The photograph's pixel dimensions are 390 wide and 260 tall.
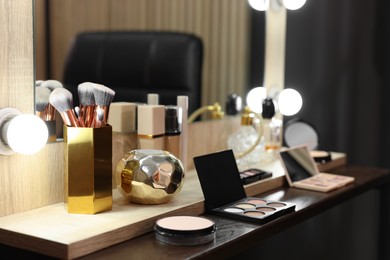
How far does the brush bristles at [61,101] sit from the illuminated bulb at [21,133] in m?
0.05

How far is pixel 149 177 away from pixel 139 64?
0.44 metres

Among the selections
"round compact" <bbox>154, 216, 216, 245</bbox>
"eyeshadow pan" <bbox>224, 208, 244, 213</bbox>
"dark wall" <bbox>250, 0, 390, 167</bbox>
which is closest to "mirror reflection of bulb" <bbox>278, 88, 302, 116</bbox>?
"dark wall" <bbox>250, 0, 390, 167</bbox>

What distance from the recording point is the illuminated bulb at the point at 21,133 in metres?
1.13

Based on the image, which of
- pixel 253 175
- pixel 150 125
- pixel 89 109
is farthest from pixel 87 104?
pixel 253 175

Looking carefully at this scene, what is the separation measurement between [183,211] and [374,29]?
4.13ft

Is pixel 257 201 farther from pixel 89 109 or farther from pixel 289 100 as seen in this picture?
pixel 289 100

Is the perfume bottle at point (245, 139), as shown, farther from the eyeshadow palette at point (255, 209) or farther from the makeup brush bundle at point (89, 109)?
the makeup brush bundle at point (89, 109)

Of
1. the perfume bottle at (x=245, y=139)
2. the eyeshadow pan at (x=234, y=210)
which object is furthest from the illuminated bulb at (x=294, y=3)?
the eyeshadow pan at (x=234, y=210)

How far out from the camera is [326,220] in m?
1.87

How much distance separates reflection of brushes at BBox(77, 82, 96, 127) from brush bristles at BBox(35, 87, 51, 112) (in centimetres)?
10

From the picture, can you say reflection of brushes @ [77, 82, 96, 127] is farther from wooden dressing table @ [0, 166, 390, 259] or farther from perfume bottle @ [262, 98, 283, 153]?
perfume bottle @ [262, 98, 283, 153]

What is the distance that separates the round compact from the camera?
1.12m

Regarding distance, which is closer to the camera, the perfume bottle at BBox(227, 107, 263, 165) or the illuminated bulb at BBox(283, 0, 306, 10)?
the perfume bottle at BBox(227, 107, 263, 165)

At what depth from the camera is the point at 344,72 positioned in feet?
7.58
